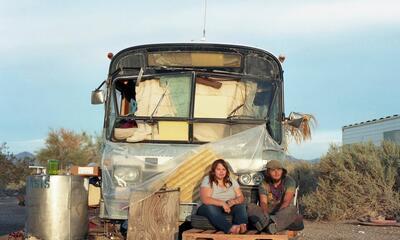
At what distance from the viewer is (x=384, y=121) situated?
1048 inches

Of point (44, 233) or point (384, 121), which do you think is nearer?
point (44, 233)

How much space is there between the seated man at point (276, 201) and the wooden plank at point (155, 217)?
94cm

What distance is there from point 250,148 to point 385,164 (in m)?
10.4

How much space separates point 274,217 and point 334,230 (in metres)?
7.45

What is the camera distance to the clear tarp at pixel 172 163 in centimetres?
777

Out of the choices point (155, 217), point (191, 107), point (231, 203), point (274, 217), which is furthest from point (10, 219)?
point (274, 217)

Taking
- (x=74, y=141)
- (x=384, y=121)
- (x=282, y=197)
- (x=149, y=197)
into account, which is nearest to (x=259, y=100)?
(x=282, y=197)

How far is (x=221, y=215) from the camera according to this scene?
7.02m

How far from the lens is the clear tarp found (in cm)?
777

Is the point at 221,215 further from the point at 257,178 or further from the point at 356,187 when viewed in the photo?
the point at 356,187

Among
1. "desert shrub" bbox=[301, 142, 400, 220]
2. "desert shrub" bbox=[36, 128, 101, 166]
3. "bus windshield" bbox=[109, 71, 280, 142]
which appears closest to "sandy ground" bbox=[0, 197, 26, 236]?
"bus windshield" bbox=[109, 71, 280, 142]

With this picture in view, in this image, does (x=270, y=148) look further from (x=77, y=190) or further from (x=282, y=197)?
(x=77, y=190)

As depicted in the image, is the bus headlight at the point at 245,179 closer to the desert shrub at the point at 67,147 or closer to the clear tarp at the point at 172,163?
the clear tarp at the point at 172,163

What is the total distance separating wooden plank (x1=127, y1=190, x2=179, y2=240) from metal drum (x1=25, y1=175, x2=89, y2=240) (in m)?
0.98
